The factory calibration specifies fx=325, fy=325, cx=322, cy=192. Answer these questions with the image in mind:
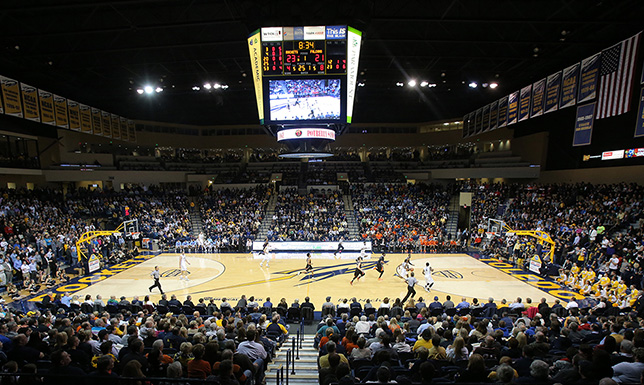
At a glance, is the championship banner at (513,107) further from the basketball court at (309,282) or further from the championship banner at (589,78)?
the basketball court at (309,282)

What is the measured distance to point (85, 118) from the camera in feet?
85.3

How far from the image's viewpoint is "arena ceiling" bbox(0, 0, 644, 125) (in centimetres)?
1461

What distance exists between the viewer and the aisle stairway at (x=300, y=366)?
6.57 m

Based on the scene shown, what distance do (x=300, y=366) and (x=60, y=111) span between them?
25.7m

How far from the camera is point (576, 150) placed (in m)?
24.9

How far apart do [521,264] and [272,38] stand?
1981cm

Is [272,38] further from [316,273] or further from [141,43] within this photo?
[316,273]

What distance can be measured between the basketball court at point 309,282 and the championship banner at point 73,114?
11.7 meters

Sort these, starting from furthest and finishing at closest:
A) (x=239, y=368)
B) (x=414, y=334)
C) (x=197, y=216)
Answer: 1. (x=197, y=216)
2. (x=414, y=334)
3. (x=239, y=368)

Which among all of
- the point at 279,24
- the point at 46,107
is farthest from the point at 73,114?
the point at 279,24

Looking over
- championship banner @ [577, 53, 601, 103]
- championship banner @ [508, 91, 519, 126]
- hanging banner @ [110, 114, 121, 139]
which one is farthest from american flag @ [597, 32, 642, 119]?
hanging banner @ [110, 114, 121, 139]

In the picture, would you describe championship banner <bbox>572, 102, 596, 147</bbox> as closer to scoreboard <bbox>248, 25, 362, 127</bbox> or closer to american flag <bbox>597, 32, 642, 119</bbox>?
american flag <bbox>597, 32, 642, 119</bbox>

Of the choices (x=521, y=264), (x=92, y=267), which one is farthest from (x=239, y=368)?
(x=521, y=264)

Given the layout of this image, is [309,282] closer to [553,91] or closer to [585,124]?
[585,124]
